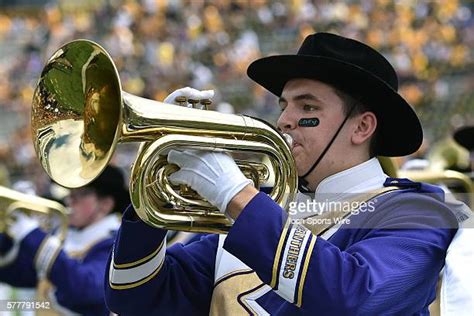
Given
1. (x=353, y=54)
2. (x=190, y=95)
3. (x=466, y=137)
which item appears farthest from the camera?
(x=466, y=137)

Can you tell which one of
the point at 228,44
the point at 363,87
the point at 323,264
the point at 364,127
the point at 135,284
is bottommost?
the point at 228,44

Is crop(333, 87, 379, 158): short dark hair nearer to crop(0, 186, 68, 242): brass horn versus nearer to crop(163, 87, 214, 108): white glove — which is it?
crop(163, 87, 214, 108): white glove

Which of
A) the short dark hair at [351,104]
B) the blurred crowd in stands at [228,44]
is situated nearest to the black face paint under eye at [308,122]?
the short dark hair at [351,104]

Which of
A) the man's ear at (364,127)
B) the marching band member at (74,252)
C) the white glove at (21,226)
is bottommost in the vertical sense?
the marching band member at (74,252)

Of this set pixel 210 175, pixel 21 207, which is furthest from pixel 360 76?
pixel 21 207

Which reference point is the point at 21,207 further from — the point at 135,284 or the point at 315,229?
the point at 315,229

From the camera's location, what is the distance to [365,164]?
9.91 feet

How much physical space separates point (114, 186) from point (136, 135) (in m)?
3.88

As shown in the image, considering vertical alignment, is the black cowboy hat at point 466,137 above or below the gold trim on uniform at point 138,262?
below

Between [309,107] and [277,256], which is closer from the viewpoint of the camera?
[277,256]

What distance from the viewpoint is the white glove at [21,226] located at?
5.95m

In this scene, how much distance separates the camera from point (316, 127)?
2.92 meters

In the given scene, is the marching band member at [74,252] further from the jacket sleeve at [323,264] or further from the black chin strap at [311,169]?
the jacket sleeve at [323,264]

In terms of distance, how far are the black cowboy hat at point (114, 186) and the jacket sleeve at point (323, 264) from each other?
12.4 ft
